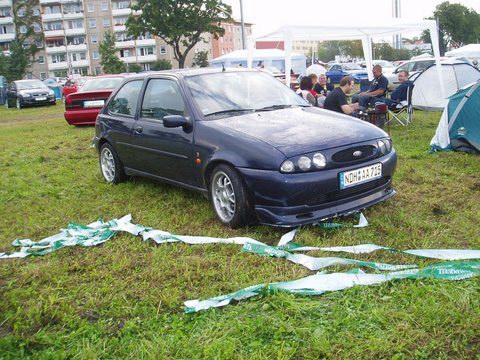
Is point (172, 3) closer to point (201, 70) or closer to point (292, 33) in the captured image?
point (292, 33)

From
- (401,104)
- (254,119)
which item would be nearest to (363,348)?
(254,119)

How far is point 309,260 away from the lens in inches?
141

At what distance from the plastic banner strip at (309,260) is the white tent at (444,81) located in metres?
10.7

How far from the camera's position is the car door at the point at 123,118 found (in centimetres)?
586

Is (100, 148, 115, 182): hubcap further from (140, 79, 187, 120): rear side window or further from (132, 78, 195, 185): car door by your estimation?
(140, 79, 187, 120): rear side window

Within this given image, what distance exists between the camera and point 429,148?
314 inches

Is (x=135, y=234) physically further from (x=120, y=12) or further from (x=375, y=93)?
(x=120, y=12)

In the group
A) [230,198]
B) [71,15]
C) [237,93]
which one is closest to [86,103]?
[237,93]

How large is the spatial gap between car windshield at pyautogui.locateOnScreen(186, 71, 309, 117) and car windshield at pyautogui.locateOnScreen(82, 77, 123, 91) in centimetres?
867

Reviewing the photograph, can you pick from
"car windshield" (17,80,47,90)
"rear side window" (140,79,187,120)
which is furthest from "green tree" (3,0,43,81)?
"rear side window" (140,79,187,120)

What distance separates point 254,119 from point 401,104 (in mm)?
7515

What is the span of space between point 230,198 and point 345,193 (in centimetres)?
102

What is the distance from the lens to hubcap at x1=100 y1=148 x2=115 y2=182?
21.3 feet

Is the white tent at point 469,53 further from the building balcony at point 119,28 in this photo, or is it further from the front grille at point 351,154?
the building balcony at point 119,28
